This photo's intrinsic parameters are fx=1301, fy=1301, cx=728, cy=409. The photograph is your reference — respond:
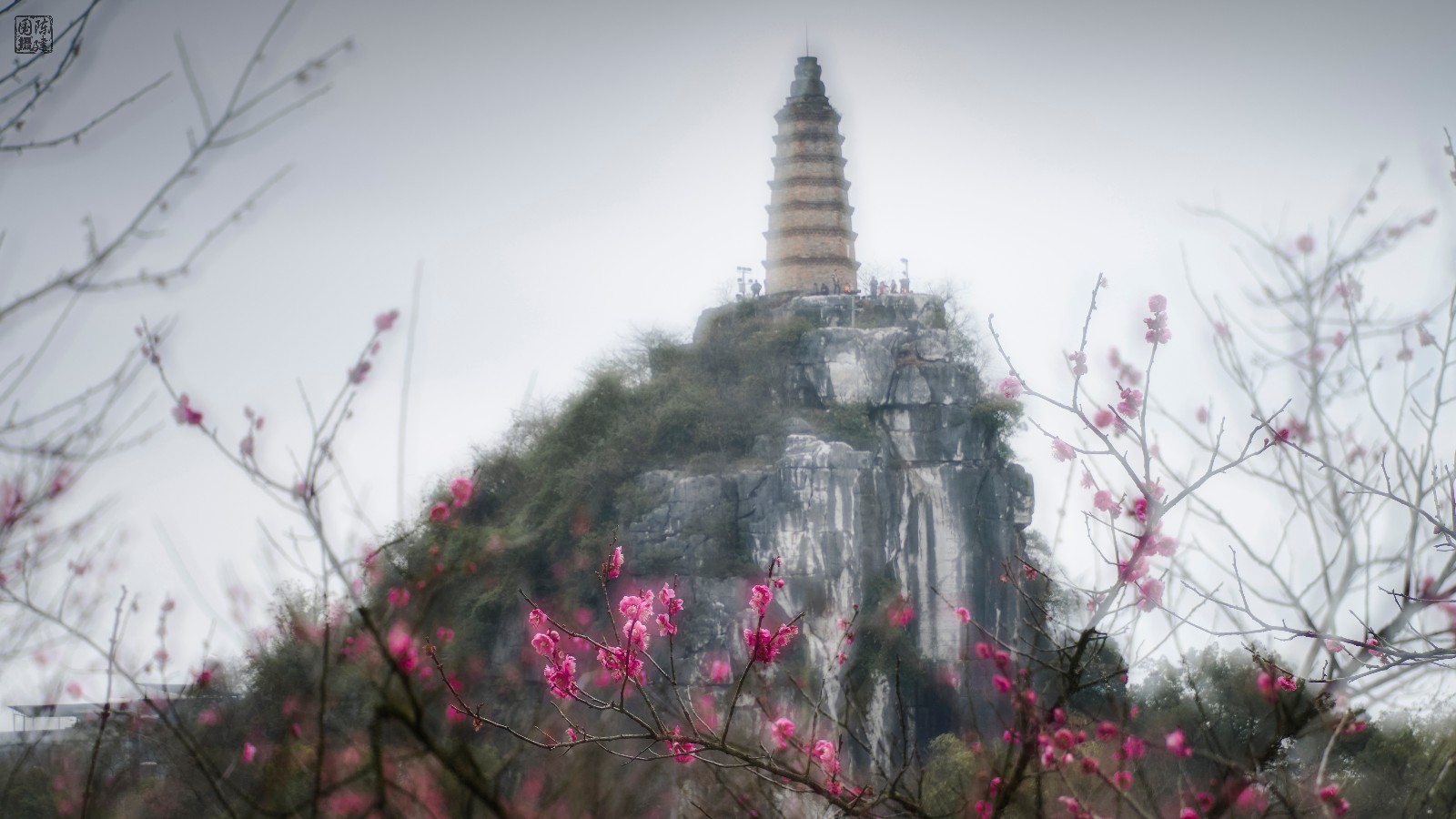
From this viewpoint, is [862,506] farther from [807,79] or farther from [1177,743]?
[1177,743]

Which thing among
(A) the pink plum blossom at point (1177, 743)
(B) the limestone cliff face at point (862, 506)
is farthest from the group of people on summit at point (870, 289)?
(A) the pink plum blossom at point (1177, 743)

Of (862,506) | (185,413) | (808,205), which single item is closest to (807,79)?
(808,205)

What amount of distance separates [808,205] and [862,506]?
1113 centimetres

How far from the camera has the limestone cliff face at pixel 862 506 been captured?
23.4 metres

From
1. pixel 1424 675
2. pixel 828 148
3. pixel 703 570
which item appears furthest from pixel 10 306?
pixel 828 148

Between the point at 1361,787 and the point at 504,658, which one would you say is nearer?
the point at 1361,787

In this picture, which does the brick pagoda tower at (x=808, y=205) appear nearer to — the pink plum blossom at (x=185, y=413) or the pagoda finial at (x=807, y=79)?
the pagoda finial at (x=807, y=79)

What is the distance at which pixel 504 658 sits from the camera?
954 inches

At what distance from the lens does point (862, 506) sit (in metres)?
24.8

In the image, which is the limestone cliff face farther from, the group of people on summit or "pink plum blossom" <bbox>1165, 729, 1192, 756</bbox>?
"pink plum blossom" <bbox>1165, 729, 1192, 756</bbox>

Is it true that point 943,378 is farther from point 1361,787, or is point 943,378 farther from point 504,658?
point 1361,787

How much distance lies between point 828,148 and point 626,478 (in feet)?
41.4

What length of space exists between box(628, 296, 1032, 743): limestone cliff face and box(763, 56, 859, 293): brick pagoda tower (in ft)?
15.9

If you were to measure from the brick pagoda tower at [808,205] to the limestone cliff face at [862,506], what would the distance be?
190 inches
